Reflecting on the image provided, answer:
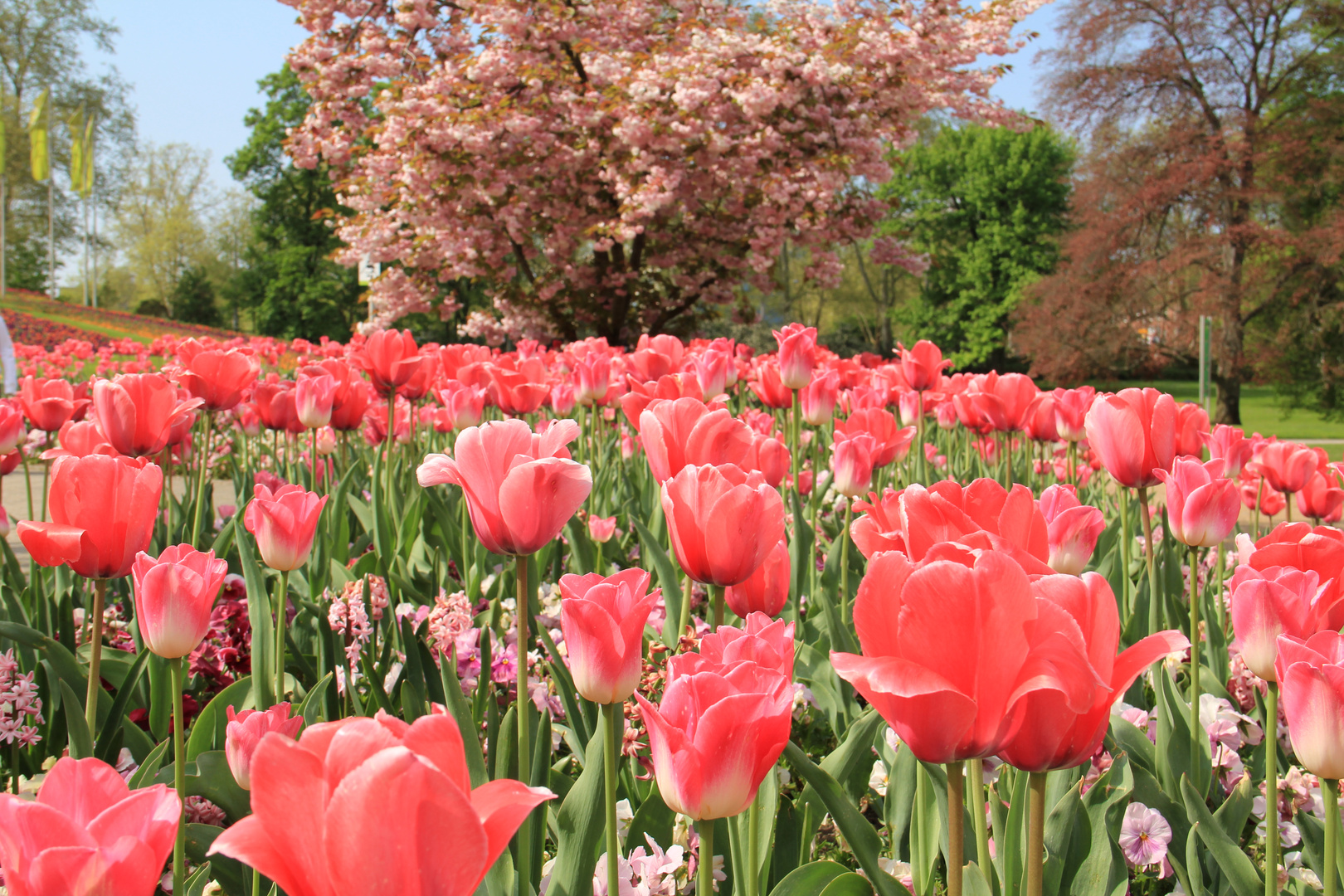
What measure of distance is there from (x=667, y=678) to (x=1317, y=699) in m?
0.67

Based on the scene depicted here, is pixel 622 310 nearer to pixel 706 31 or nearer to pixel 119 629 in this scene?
pixel 706 31

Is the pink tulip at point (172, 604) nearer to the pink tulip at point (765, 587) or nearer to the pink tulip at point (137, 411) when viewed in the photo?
the pink tulip at point (765, 587)

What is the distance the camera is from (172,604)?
1075mm

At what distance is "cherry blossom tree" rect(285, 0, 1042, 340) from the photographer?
10992mm

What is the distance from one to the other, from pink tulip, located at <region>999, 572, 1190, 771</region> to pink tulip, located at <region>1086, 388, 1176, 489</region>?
124 centimetres

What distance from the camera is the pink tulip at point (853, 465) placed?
90.4 inches

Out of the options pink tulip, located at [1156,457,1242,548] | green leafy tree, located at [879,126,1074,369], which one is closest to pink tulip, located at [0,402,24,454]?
pink tulip, located at [1156,457,1242,548]

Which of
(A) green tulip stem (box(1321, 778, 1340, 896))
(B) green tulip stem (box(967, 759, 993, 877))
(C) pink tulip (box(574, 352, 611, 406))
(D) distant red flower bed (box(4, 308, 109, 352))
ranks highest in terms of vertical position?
(D) distant red flower bed (box(4, 308, 109, 352))

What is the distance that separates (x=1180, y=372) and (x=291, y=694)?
4963cm

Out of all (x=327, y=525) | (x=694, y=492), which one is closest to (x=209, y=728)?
(x=694, y=492)

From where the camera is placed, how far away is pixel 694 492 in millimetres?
1179

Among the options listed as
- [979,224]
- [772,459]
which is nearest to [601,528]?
[772,459]

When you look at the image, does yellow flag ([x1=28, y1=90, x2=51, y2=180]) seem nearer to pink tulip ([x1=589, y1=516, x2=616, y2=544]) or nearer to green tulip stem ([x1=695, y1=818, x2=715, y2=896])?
pink tulip ([x1=589, y1=516, x2=616, y2=544])

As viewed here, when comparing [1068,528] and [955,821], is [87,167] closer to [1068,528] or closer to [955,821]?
[1068,528]
